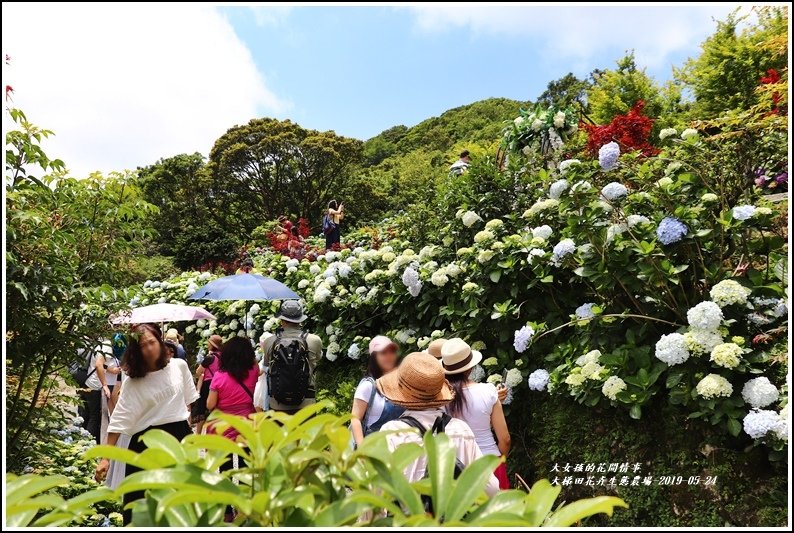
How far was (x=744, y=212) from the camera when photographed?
10.2ft

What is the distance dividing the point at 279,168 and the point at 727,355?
2485cm

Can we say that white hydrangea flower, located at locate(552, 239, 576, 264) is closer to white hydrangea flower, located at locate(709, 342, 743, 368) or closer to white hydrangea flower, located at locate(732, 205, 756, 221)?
white hydrangea flower, located at locate(732, 205, 756, 221)

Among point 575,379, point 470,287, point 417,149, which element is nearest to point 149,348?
point 470,287

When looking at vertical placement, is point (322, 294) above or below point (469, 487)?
above

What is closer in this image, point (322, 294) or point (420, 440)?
point (420, 440)

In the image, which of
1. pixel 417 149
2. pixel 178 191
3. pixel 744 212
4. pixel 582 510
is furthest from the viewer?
pixel 417 149

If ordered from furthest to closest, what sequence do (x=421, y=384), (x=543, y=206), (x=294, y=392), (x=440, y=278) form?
(x=440, y=278) → (x=294, y=392) → (x=543, y=206) → (x=421, y=384)

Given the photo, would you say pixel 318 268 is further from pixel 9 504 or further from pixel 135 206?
pixel 9 504

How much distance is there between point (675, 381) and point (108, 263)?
323 centimetres

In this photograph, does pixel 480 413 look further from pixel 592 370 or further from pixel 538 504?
pixel 538 504

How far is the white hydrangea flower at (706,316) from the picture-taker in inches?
116

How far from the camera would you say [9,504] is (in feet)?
3.23

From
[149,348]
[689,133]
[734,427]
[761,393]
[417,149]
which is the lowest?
[734,427]

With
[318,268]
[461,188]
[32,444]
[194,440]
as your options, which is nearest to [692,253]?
[461,188]
